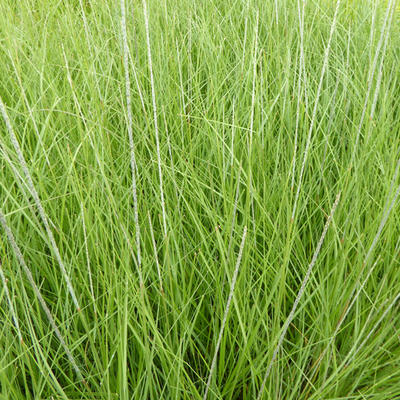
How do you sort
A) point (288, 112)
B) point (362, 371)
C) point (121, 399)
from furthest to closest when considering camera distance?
point (288, 112), point (362, 371), point (121, 399)

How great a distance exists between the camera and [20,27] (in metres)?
1.45

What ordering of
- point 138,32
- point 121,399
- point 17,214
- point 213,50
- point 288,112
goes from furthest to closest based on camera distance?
point 138,32 < point 213,50 < point 288,112 < point 17,214 < point 121,399

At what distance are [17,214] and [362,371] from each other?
63 cm

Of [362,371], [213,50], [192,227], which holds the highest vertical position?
[213,50]

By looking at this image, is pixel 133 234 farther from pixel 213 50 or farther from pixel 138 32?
pixel 138 32

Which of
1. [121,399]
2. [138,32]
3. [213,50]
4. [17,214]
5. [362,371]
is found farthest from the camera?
[138,32]

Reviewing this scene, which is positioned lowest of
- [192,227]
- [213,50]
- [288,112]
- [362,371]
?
[362,371]

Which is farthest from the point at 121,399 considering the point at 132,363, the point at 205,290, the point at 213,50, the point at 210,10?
the point at 210,10

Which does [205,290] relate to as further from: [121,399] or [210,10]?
[210,10]

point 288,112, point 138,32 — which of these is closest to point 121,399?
point 288,112

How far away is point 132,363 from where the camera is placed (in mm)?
646

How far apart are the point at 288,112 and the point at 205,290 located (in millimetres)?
516

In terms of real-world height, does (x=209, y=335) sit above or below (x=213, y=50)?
below

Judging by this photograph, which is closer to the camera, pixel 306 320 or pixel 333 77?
pixel 306 320
